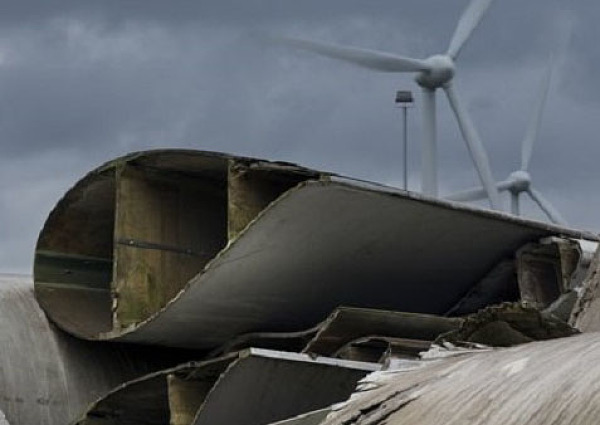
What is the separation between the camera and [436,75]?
3512cm

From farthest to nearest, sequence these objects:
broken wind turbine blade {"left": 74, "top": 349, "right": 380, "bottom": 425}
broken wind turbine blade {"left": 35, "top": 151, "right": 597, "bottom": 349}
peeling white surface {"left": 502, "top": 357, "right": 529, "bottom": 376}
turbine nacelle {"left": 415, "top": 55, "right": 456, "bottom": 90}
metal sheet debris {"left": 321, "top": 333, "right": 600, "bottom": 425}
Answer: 1. turbine nacelle {"left": 415, "top": 55, "right": 456, "bottom": 90}
2. broken wind turbine blade {"left": 35, "top": 151, "right": 597, "bottom": 349}
3. broken wind turbine blade {"left": 74, "top": 349, "right": 380, "bottom": 425}
4. peeling white surface {"left": 502, "top": 357, "right": 529, "bottom": 376}
5. metal sheet debris {"left": 321, "top": 333, "right": 600, "bottom": 425}

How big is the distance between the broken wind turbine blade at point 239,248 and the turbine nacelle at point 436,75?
55.3 feet

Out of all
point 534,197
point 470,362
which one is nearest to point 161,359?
point 470,362

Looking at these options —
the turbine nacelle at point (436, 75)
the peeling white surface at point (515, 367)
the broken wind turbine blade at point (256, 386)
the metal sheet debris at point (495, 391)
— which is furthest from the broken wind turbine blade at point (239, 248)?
the turbine nacelle at point (436, 75)

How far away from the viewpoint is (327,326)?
15211 mm

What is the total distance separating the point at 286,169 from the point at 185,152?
5.18ft

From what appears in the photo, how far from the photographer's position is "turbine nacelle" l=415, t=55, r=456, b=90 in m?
35.2

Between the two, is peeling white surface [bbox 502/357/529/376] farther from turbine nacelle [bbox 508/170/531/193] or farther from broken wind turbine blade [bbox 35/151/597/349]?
turbine nacelle [bbox 508/170/531/193]

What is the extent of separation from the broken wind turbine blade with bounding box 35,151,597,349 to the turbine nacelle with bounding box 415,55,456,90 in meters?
16.9

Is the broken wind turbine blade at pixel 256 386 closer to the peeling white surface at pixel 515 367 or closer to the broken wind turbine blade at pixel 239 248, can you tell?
the broken wind turbine blade at pixel 239 248

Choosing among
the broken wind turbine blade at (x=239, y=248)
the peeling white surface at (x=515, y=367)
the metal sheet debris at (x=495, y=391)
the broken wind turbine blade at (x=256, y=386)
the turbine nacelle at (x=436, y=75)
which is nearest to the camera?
the metal sheet debris at (x=495, y=391)

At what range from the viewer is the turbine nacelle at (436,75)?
35.2 meters

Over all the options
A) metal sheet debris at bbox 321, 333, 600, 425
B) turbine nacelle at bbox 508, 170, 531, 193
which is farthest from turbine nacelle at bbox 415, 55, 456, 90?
metal sheet debris at bbox 321, 333, 600, 425

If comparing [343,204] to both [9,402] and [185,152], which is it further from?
[9,402]
